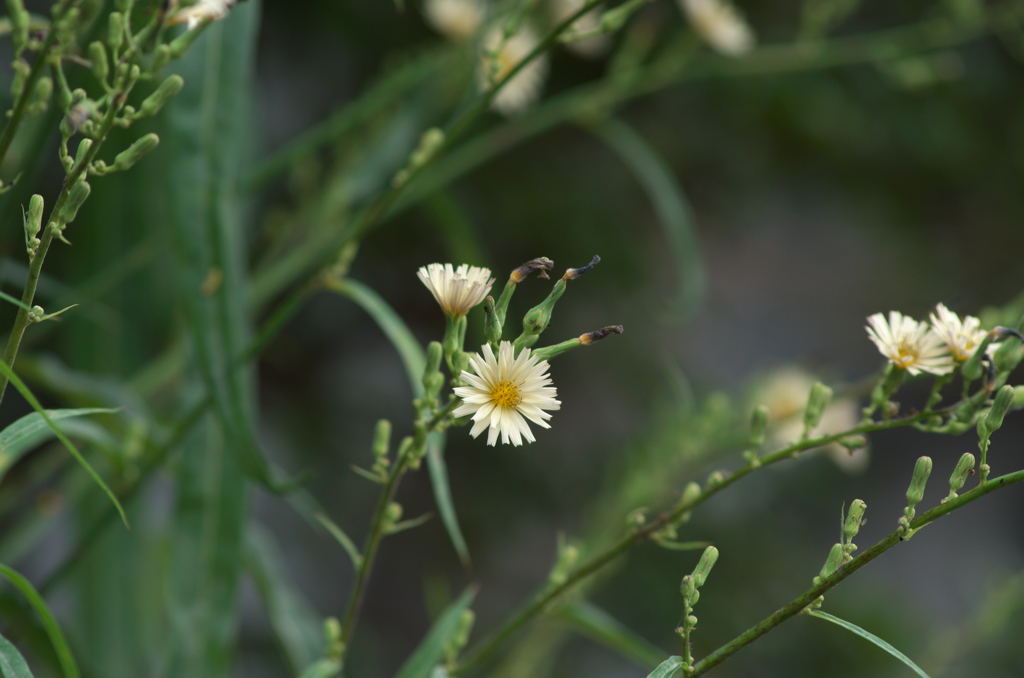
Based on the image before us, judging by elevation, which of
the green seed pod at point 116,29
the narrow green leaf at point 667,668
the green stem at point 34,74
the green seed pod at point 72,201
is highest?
the green seed pod at point 116,29

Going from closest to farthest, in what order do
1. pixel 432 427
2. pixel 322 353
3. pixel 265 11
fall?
1. pixel 432 427
2. pixel 265 11
3. pixel 322 353

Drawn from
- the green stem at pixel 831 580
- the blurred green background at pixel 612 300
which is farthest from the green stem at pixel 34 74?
the blurred green background at pixel 612 300

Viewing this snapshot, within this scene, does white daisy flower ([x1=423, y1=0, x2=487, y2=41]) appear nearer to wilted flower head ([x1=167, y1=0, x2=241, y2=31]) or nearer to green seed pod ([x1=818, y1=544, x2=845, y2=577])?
wilted flower head ([x1=167, y1=0, x2=241, y2=31])

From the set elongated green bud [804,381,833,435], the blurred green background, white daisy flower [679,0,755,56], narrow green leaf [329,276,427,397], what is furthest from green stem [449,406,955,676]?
white daisy flower [679,0,755,56]

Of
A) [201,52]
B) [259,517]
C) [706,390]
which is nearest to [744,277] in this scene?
[706,390]

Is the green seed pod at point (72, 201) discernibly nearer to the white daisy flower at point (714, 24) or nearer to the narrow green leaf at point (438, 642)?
the narrow green leaf at point (438, 642)

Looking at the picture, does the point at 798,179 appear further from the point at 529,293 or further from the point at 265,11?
the point at 265,11
